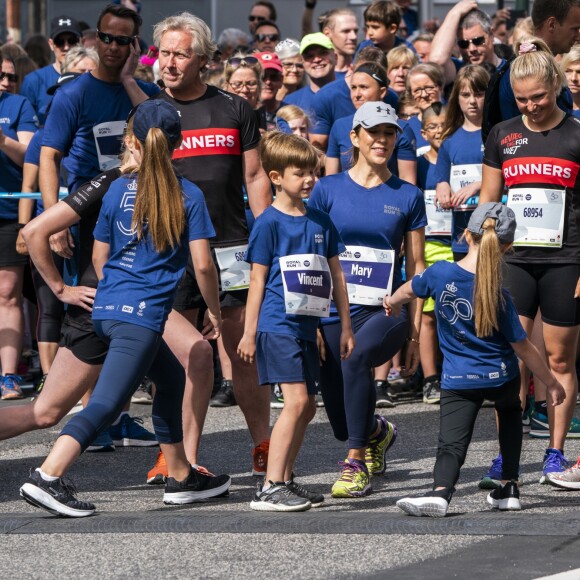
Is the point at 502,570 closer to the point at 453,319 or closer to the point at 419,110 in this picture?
the point at 453,319

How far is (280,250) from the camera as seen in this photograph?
658 centimetres

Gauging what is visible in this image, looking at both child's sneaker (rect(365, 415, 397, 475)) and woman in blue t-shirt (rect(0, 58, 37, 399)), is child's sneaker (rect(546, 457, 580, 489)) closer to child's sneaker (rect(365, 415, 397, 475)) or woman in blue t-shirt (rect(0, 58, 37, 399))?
child's sneaker (rect(365, 415, 397, 475))

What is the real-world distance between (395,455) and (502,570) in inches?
108

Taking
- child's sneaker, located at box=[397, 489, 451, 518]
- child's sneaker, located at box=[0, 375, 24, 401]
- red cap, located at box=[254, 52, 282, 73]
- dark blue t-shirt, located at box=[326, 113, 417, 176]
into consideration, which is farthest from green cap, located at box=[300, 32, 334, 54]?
child's sneaker, located at box=[397, 489, 451, 518]

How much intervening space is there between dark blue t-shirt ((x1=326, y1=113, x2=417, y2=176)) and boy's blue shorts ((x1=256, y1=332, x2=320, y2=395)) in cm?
268

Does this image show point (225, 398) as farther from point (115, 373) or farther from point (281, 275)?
point (115, 373)

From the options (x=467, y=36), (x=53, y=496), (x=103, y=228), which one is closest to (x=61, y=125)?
(x=103, y=228)

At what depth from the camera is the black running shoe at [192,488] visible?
21.8 feet

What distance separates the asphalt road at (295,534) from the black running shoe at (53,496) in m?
0.06

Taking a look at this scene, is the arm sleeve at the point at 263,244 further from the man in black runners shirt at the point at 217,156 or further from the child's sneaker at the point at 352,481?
the child's sneaker at the point at 352,481

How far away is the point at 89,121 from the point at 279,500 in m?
2.47

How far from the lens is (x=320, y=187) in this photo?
7230 millimetres

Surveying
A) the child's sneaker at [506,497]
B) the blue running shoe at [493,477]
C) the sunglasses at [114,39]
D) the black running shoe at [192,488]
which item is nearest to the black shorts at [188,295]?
the black running shoe at [192,488]

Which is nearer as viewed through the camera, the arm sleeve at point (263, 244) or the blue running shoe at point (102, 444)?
the arm sleeve at point (263, 244)
